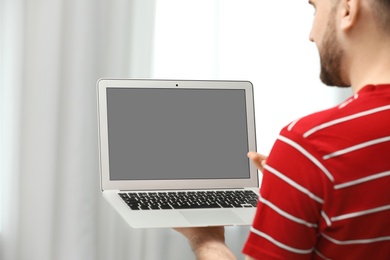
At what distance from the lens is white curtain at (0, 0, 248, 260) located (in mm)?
2141

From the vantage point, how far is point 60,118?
218 cm

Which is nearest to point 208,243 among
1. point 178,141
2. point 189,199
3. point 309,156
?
point 189,199

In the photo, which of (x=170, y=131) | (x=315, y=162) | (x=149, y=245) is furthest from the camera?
(x=149, y=245)

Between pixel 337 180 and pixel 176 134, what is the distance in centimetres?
99

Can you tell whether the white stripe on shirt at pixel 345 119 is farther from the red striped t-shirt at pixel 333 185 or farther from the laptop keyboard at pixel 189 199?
the laptop keyboard at pixel 189 199

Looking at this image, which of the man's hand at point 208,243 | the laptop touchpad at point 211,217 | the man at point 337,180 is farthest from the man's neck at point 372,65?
the laptop touchpad at point 211,217

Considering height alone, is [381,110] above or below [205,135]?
above

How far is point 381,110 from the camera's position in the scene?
0.92 m

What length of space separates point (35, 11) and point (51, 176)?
47 centimetres

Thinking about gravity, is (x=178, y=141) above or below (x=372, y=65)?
below

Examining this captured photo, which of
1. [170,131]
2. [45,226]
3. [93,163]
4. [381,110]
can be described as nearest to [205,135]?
[170,131]

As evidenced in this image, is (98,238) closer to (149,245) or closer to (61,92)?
(149,245)

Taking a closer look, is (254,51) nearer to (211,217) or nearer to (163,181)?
(163,181)

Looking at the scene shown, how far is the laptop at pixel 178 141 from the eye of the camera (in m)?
1.79
